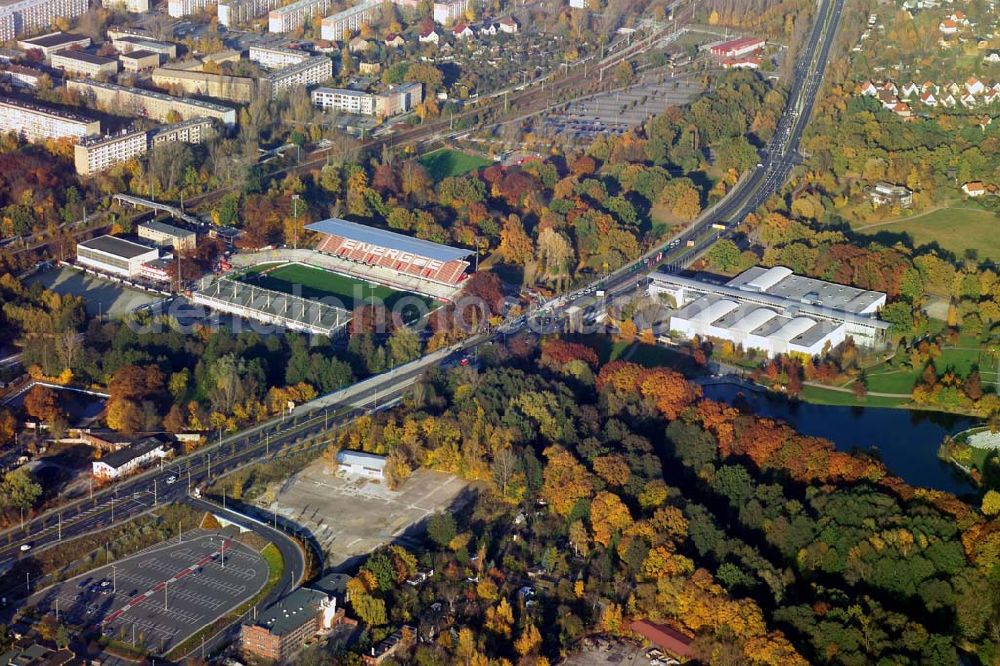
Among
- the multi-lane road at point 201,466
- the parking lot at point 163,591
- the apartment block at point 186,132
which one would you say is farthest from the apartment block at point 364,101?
the parking lot at point 163,591

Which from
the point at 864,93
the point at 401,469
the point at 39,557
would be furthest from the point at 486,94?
the point at 39,557

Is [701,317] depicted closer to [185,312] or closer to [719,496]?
[719,496]

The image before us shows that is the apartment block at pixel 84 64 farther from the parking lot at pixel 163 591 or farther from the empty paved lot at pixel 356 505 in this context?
the parking lot at pixel 163 591

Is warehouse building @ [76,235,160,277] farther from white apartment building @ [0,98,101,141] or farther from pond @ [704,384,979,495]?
pond @ [704,384,979,495]

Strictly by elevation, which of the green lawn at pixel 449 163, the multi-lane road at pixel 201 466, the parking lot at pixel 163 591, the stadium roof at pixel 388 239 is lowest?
the parking lot at pixel 163 591

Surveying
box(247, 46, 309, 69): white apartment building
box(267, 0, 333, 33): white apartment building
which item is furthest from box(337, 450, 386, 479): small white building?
box(267, 0, 333, 33): white apartment building

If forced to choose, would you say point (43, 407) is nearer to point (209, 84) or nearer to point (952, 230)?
point (209, 84)
